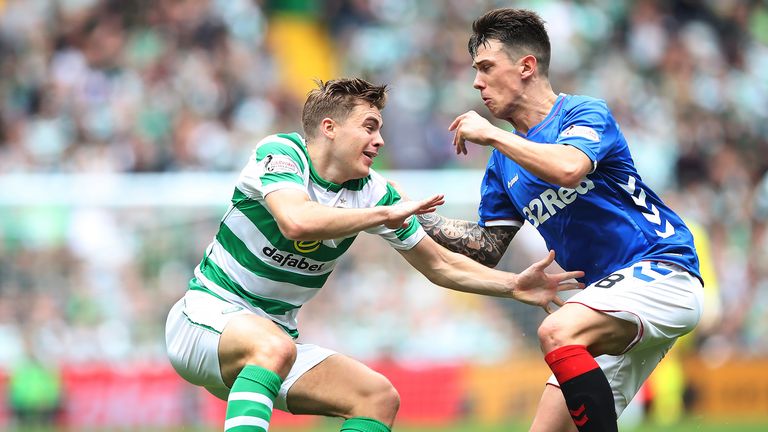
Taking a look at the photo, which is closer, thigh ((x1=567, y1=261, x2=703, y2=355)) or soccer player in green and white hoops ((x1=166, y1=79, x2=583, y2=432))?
thigh ((x1=567, y1=261, x2=703, y2=355))

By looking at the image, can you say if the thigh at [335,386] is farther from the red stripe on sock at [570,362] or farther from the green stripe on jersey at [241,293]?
the red stripe on sock at [570,362]

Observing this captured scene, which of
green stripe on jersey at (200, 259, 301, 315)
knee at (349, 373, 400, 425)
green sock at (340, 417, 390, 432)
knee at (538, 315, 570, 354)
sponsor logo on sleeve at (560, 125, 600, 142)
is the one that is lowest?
green sock at (340, 417, 390, 432)

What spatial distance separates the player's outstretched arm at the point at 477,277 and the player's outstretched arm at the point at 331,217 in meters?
0.96

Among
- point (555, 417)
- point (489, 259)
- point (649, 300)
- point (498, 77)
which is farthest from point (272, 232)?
point (649, 300)

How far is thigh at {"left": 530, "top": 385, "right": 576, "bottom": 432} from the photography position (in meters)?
6.93

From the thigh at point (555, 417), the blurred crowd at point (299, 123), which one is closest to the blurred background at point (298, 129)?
the blurred crowd at point (299, 123)

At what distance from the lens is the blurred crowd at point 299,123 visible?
14.5 meters

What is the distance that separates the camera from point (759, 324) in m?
16.0

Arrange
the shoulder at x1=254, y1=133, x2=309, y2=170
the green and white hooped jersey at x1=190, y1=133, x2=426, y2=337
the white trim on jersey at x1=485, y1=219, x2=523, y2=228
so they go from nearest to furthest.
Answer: the shoulder at x1=254, y1=133, x2=309, y2=170 < the green and white hooped jersey at x1=190, y1=133, x2=426, y2=337 < the white trim on jersey at x1=485, y1=219, x2=523, y2=228

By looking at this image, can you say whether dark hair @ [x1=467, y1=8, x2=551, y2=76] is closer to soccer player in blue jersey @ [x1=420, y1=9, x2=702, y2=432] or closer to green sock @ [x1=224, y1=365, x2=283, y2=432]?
soccer player in blue jersey @ [x1=420, y1=9, x2=702, y2=432]

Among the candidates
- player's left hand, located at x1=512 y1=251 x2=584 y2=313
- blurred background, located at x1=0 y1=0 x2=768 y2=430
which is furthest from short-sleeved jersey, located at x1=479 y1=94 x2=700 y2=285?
blurred background, located at x1=0 y1=0 x2=768 y2=430

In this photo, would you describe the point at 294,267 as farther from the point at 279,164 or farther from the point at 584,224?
the point at 584,224

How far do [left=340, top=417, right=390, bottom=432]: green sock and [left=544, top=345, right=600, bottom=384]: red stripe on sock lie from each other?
1.03 meters

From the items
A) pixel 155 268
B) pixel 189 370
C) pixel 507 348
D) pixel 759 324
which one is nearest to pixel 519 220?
pixel 189 370
